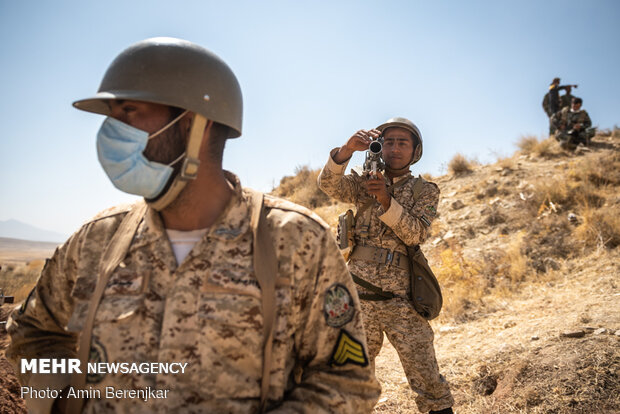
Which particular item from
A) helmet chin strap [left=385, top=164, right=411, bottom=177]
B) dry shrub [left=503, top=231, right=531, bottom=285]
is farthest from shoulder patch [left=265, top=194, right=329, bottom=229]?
dry shrub [left=503, top=231, right=531, bottom=285]

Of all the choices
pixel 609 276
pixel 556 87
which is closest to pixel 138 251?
pixel 609 276

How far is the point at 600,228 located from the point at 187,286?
8.50 metres

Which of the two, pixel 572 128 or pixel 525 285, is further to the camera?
pixel 572 128

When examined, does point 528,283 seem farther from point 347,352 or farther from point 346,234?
point 347,352

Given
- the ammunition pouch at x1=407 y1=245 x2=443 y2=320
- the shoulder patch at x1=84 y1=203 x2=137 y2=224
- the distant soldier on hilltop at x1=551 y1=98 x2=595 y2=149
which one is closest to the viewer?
the shoulder patch at x1=84 y1=203 x2=137 y2=224

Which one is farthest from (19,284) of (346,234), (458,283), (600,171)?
(600,171)

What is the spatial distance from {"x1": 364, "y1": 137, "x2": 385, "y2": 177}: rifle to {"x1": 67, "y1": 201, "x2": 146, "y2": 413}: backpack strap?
1.98m

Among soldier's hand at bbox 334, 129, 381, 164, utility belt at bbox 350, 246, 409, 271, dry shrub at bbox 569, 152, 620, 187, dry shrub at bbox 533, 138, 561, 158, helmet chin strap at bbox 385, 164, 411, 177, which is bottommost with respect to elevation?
utility belt at bbox 350, 246, 409, 271

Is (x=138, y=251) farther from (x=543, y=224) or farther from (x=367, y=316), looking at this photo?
(x=543, y=224)

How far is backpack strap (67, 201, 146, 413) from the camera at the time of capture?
146 centimetres

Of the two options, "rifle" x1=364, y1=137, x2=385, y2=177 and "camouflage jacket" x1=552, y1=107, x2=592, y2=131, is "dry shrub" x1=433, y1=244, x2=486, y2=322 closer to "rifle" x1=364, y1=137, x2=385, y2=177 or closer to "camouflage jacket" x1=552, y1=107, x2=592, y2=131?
"rifle" x1=364, y1=137, x2=385, y2=177

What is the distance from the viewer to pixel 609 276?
243 inches

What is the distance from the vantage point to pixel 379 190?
10.7 ft

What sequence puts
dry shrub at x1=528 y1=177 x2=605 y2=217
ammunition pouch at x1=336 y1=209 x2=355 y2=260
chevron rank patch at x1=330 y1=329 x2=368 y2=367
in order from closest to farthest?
chevron rank patch at x1=330 y1=329 x2=368 y2=367
ammunition pouch at x1=336 y1=209 x2=355 y2=260
dry shrub at x1=528 y1=177 x2=605 y2=217
